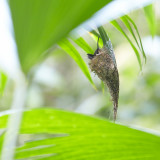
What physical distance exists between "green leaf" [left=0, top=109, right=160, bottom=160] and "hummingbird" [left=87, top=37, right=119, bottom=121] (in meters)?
0.07

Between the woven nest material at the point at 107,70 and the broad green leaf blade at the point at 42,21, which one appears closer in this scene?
the broad green leaf blade at the point at 42,21

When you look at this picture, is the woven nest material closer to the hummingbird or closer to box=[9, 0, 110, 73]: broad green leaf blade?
the hummingbird

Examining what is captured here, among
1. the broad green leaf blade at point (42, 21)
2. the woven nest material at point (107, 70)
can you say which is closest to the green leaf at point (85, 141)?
the woven nest material at point (107, 70)

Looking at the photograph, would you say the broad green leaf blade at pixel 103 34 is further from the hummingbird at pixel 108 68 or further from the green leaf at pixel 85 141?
the green leaf at pixel 85 141

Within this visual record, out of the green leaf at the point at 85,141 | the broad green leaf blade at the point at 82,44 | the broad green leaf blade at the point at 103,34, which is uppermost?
the broad green leaf blade at the point at 82,44

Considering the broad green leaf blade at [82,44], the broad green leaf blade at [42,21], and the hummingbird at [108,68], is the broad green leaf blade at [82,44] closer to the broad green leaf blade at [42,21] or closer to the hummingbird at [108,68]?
the hummingbird at [108,68]

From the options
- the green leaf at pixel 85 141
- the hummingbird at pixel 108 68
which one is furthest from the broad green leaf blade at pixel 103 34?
the green leaf at pixel 85 141

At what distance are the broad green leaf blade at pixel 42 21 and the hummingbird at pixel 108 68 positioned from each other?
0.11m

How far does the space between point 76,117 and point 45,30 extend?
0.66 ft

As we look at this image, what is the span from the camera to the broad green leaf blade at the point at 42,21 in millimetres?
172

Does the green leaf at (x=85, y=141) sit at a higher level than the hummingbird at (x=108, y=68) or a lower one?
lower

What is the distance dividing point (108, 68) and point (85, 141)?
0.12 meters

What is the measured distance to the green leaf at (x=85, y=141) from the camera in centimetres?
37

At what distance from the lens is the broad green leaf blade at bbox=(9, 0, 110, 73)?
17cm
